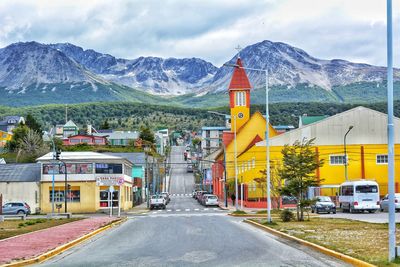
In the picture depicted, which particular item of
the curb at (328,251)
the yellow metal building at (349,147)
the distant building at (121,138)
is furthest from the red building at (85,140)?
the curb at (328,251)

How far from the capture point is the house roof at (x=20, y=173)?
243 feet

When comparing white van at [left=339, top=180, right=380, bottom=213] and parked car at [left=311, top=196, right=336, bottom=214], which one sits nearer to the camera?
parked car at [left=311, top=196, right=336, bottom=214]

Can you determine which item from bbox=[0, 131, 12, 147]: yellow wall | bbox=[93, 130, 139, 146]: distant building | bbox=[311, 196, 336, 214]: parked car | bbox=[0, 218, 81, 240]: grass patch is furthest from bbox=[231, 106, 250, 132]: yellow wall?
bbox=[0, 131, 12, 147]: yellow wall

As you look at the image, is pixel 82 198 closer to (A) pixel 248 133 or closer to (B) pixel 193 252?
(A) pixel 248 133

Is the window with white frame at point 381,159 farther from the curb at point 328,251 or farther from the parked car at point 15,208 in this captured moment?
the curb at point 328,251

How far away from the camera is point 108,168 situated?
72688 mm

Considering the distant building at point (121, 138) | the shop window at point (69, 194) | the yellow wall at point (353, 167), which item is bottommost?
the shop window at point (69, 194)

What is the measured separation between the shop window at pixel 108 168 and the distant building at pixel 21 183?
7.14m

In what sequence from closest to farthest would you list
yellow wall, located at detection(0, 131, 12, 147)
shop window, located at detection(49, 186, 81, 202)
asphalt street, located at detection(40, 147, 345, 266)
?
1. asphalt street, located at detection(40, 147, 345, 266)
2. shop window, located at detection(49, 186, 81, 202)
3. yellow wall, located at detection(0, 131, 12, 147)

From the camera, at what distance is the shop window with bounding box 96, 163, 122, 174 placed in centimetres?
7150

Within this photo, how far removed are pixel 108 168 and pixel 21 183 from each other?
33.0 ft

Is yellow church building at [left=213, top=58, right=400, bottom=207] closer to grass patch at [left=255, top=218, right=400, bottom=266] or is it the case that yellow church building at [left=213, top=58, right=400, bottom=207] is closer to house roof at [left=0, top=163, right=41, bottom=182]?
house roof at [left=0, top=163, right=41, bottom=182]

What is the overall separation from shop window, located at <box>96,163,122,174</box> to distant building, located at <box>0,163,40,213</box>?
7.14 meters

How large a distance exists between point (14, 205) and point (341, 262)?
169 feet
